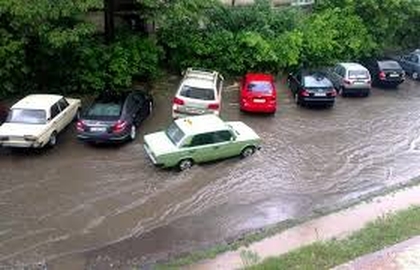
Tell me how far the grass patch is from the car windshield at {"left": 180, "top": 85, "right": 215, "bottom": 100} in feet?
26.8

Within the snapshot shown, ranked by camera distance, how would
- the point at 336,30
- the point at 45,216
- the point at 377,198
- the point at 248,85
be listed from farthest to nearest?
the point at 336,30 → the point at 248,85 → the point at 377,198 → the point at 45,216

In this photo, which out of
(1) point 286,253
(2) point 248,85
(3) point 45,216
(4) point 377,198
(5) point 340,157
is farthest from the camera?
(2) point 248,85

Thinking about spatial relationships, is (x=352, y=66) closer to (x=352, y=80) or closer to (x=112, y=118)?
(x=352, y=80)

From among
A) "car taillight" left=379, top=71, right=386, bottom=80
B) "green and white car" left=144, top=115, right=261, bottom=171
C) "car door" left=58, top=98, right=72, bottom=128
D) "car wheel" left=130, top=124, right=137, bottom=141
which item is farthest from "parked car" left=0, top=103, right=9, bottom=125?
"car taillight" left=379, top=71, right=386, bottom=80

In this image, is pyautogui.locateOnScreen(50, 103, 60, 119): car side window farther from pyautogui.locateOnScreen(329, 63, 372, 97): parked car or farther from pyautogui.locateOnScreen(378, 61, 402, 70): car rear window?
pyautogui.locateOnScreen(378, 61, 402, 70): car rear window

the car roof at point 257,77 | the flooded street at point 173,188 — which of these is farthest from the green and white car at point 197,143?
the car roof at point 257,77

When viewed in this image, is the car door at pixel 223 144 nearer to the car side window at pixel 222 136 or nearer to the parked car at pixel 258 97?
the car side window at pixel 222 136

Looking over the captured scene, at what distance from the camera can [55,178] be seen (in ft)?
67.0

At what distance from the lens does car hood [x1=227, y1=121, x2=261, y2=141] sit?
22.2 m

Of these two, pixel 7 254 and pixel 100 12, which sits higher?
pixel 100 12

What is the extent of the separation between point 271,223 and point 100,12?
14.4m

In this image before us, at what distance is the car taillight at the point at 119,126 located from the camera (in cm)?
2212

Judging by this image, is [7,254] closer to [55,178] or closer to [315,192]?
[55,178]

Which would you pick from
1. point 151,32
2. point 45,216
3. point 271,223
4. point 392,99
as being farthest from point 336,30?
point 45,216
